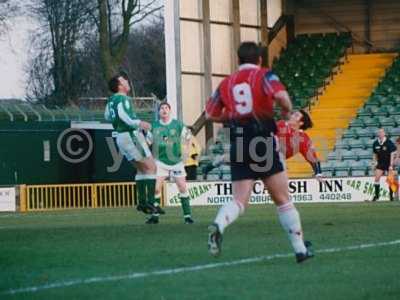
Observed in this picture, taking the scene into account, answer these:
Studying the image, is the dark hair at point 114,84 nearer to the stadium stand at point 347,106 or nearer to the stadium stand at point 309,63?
the stadium stand at point 347,106

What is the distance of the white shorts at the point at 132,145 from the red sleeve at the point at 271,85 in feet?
25.0

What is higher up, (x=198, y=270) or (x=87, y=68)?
(x=87, y=68)

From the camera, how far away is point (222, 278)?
10797 mm

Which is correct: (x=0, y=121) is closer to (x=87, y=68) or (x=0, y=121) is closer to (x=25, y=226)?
(x=25, y=226)

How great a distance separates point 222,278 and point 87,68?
54152mm

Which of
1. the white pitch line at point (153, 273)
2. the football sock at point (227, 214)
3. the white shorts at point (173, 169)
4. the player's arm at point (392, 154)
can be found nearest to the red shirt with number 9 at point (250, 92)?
the football sock at point (227, 214)

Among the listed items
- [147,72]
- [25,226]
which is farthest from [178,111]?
[147,72]

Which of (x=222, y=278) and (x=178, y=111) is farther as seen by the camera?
(x=178, y=111)

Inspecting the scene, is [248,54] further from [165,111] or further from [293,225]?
[165,111]

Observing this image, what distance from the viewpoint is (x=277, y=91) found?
38.7 ft

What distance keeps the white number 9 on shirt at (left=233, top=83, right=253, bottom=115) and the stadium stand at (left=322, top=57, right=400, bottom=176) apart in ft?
79.5

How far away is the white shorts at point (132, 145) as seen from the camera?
19406 mm

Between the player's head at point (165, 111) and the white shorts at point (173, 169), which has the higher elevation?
the player's head at point (165, 111)

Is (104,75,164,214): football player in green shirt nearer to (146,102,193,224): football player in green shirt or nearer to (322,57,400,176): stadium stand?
(146,102,193,224): football player in green shirt
